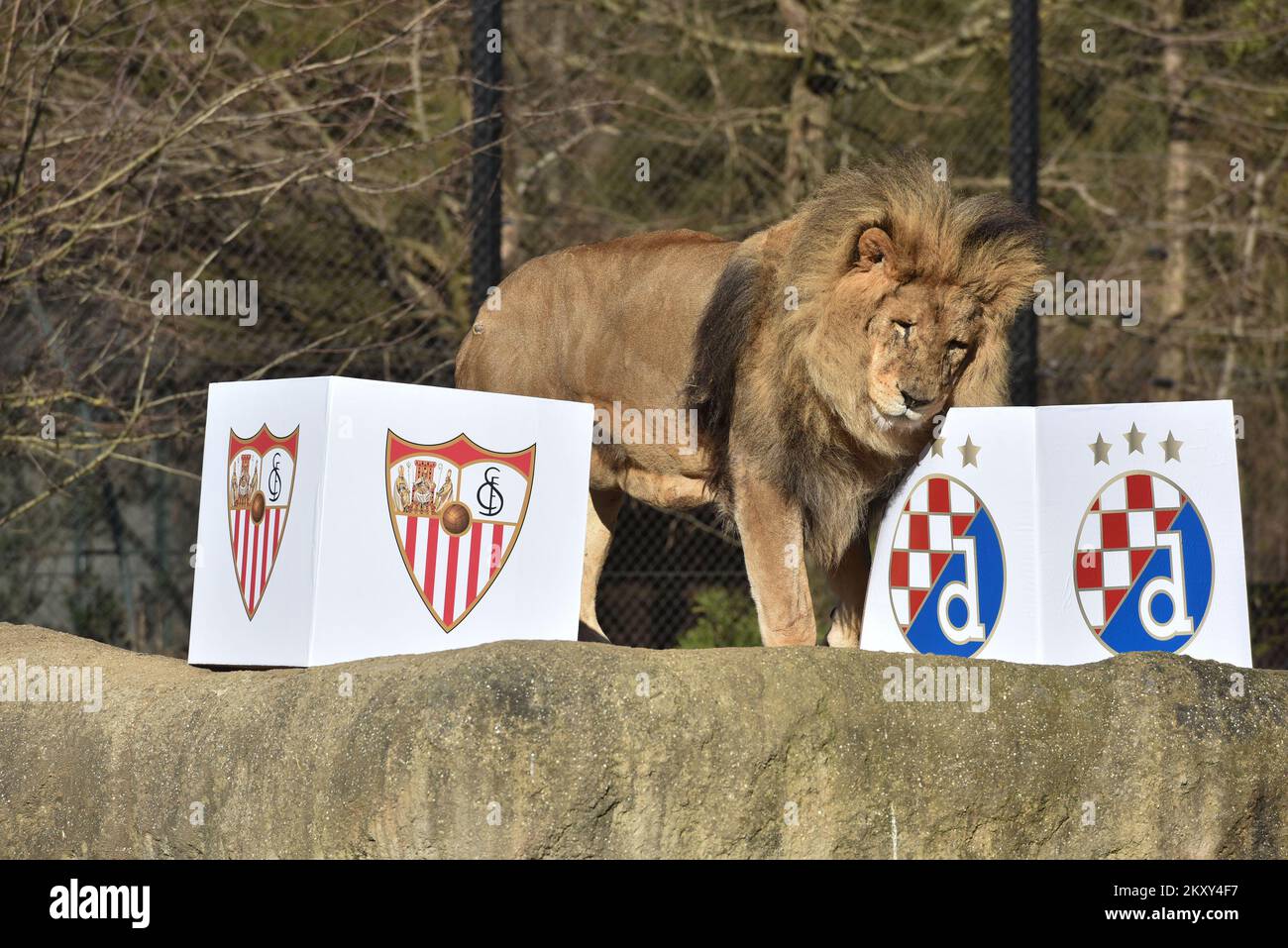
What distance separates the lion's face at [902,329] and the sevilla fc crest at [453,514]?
88cm

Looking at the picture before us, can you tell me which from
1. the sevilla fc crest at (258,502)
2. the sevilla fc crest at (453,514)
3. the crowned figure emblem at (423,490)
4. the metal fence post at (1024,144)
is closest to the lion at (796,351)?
the sevilla fc crest at (453,514)

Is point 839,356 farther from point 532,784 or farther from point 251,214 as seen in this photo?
point 251,214

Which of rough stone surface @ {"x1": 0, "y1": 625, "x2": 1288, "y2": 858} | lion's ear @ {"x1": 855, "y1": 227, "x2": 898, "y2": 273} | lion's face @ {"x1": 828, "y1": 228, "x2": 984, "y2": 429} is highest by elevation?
lion's ear @ {"x1": 855, "y1": 227, "x2": 898, "y2": 273}

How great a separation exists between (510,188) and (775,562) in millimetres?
4001

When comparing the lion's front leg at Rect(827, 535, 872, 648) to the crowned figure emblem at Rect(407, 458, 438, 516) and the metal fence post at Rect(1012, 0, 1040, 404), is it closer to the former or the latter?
the crowned figure emblem at Rect(407, 458, 438, 516)

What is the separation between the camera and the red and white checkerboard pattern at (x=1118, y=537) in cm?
406

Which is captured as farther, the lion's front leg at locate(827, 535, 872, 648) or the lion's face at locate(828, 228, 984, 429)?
the lion's front leg at locate(827, 535, 872, 648)

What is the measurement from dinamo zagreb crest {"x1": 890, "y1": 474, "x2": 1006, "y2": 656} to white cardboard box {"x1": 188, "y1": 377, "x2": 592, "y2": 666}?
872 mm

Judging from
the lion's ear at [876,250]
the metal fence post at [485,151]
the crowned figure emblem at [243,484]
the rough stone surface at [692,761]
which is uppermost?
the metal fence post at [485,151]

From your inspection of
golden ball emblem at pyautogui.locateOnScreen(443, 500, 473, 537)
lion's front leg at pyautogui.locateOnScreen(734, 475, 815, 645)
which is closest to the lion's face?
lion's front leg at pyautogui.locateOnScreen(734, 475, 815, 645)

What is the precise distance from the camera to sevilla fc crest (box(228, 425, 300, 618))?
3816 millimetres

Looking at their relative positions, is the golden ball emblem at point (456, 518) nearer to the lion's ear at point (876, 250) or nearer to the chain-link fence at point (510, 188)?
the lion's ear at point (876, 250)

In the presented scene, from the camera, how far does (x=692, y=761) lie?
3.30m

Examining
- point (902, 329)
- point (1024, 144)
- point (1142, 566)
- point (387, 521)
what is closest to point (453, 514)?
point (387, 521)
